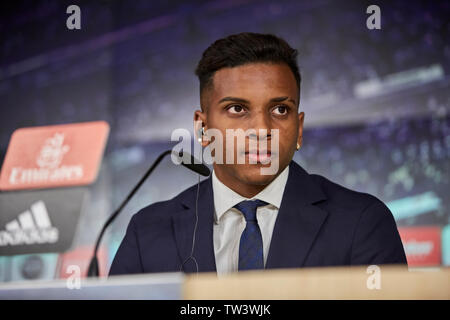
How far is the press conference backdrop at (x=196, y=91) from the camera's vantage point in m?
2.55

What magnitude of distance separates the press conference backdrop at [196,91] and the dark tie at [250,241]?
3.05 ft

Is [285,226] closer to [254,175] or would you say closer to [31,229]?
[254,175]

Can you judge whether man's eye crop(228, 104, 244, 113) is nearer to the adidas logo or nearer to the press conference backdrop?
the press conference backdrop

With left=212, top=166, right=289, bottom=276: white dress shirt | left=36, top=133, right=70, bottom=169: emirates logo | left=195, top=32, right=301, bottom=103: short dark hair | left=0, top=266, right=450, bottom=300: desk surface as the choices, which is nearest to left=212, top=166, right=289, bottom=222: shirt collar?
left=212, top=166, right=289, bottom=276: white dress shirt

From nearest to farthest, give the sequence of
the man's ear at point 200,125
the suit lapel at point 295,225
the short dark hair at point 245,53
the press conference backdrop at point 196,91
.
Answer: the suit lapel at point 295,225 → the short dark hair at point 245,53 → the man's ear at point 200,125 → the press conference backdrop at point 196,91

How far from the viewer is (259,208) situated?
157 cm

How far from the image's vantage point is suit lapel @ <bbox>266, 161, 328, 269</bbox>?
4.85ft

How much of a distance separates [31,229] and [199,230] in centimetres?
132

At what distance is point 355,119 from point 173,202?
1.18m

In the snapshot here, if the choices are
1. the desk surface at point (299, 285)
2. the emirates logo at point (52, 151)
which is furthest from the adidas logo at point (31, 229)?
the desk surface at point (299, 285)

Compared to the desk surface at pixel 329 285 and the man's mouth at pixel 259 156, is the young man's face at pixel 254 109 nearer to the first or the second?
the man's mouth at pixel 259 156

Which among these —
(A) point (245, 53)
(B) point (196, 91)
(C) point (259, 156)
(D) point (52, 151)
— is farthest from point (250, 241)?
(D) point (52, 151)

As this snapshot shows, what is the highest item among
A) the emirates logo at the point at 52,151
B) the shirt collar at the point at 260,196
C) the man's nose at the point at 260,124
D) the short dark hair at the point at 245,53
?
the short dark hair at the point at 245,53

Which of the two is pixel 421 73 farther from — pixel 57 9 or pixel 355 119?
pixel 57 9
